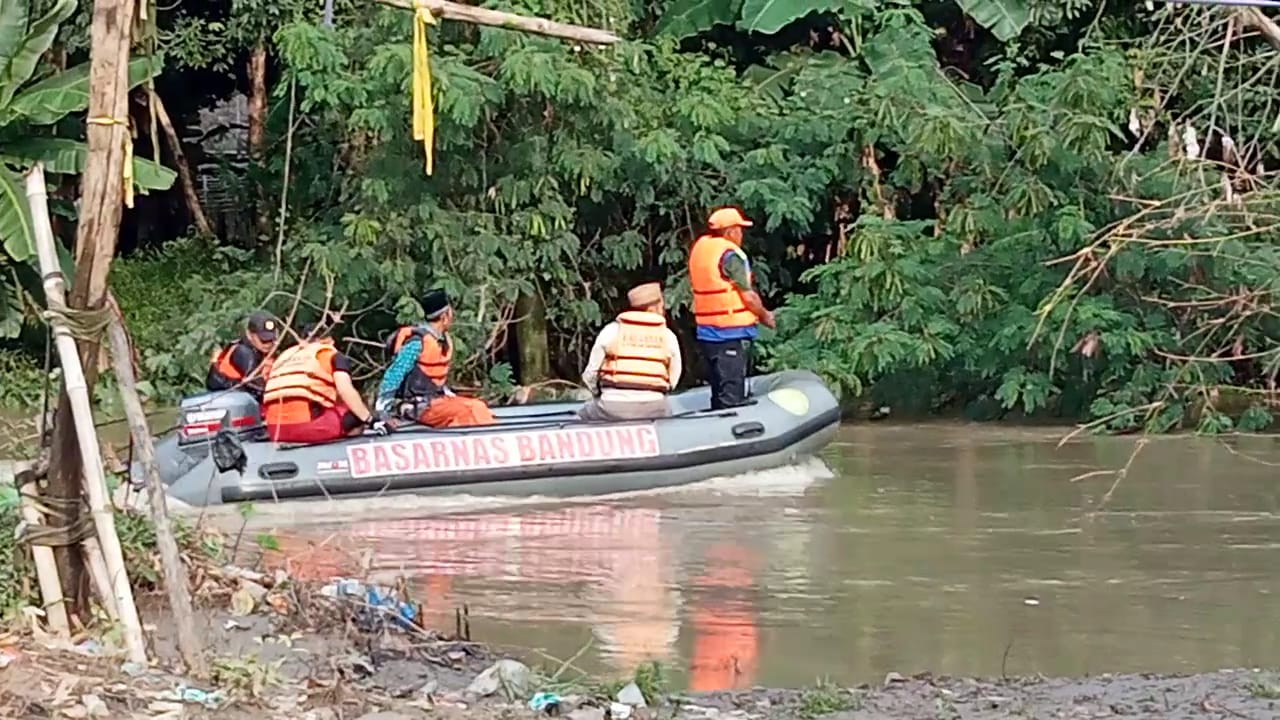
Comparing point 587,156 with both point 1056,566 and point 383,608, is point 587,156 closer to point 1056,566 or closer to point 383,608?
point 1056,566

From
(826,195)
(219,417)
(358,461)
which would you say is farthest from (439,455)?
(826,195)

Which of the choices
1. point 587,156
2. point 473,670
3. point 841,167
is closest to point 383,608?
point 473,670

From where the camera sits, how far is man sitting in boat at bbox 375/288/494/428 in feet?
36.3

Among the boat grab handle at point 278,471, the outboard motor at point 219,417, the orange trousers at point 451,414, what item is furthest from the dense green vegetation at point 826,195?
the boat grab handle at point 278,471

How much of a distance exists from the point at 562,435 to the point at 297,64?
4900 millimetres

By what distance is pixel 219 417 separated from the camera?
35.4 ft

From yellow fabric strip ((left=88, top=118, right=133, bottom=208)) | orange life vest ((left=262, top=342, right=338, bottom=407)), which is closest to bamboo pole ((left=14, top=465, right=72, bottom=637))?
yellow fabric strip ((left=88, top=118, right=133, bottom=208))

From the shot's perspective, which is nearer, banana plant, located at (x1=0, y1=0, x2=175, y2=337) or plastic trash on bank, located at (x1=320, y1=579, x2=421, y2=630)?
plastic trash on bank, located at (x1=320, y1=579, x2=421, y2=630)

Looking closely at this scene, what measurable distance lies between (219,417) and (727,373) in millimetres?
3039

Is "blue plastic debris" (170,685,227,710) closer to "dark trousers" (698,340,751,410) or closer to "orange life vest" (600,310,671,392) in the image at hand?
"orange life vest" (600,310,671,392)

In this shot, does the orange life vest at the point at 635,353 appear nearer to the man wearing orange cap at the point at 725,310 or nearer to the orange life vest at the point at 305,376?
the man wearing orange cap at the point at 725,310

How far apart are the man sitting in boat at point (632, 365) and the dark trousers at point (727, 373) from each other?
663mm

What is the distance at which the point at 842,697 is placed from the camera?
6.05 m

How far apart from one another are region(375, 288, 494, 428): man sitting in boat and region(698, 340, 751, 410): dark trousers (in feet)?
5.25
